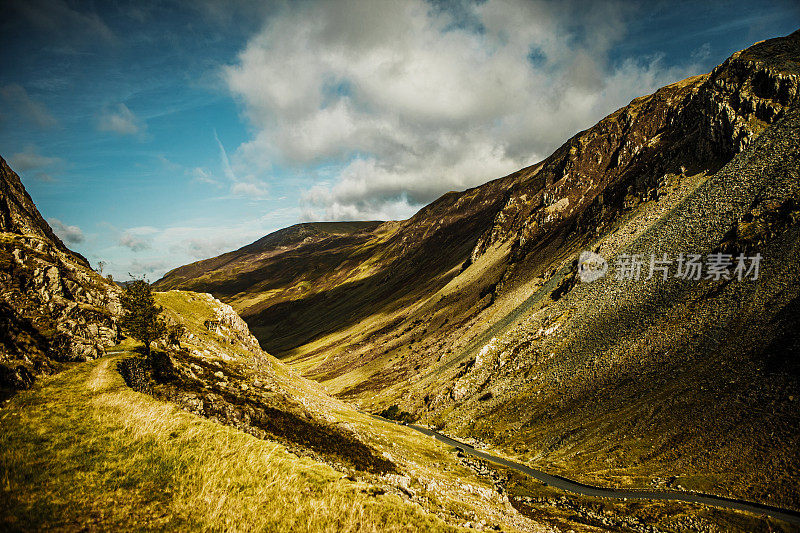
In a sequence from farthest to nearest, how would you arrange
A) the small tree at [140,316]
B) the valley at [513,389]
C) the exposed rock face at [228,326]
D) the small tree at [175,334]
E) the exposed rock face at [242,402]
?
the exposed rock face at [228,326] → the small tree at [175,334] → the small tree at [140,316] → the exposed rock face at [242,402] → the valley at [513,389]

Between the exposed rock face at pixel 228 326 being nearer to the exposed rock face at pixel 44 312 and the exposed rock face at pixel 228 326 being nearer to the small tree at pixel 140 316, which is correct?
the exposed rock face at pixel 44 312

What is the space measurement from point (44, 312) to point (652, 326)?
96.9m

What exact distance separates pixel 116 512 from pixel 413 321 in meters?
161

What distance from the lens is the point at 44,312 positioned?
1262 inches

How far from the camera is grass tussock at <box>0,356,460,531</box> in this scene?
12.4 meters

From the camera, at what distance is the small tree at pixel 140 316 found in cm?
3691

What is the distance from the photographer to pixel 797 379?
46.3m

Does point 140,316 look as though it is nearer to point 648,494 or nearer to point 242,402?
point 242,402

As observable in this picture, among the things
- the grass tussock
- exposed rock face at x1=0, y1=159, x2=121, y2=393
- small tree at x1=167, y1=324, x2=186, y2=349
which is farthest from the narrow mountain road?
exposed rock face at x1=0, y1=159, x2=121, y2=393

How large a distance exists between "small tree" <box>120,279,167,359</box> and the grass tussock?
1855cm

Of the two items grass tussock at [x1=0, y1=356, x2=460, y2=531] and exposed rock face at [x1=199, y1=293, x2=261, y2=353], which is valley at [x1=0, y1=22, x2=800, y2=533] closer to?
grass tussock at [x1=0, y1=356, x2=460, y2=531]

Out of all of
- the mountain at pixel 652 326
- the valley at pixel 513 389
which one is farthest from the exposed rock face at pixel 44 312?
the mountain at pixel 652 326

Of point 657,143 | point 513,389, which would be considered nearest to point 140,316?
point 513,389

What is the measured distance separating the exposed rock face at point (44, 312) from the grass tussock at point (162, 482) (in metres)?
7.85
